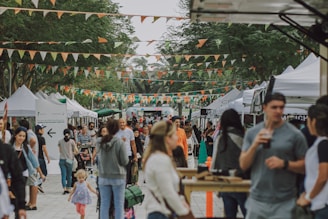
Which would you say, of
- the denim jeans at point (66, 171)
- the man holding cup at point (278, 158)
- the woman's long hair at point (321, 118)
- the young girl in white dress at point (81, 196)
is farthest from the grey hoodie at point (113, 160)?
the denim jeans at point (66, 171)

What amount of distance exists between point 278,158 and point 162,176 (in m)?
1.02

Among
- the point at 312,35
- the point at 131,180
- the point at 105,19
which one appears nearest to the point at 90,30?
the point at 105,19

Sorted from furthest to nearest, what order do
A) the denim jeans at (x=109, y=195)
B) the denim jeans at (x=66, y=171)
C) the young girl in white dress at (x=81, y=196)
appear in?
1. the denim jeans at (x=66, y=171)
2. the young girl in white dress at (x=81, y=196)
3. the denim jeans at (x=109, y=195)

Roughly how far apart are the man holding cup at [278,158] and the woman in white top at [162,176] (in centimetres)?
67

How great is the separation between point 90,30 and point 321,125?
78.3 ft

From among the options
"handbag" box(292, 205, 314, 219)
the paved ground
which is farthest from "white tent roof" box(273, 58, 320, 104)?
"handbag" box(292, 205, 314, 219)

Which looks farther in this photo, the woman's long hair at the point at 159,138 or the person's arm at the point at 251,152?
the woman's long hair at the point at 159,138

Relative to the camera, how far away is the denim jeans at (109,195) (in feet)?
33.2

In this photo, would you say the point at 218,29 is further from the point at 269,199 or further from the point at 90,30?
the point at 269,199

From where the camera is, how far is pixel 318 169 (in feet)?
19.0

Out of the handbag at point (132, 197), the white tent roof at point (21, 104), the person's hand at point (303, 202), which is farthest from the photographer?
the white tent roof at point (21, 104)

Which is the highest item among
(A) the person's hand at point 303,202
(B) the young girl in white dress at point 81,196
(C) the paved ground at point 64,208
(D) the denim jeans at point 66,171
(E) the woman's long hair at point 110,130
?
(E) the woman's long hair at point 110,130

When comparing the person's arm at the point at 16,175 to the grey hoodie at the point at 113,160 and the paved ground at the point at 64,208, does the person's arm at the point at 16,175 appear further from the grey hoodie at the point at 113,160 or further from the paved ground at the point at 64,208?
the paved ground at the point at 64,208

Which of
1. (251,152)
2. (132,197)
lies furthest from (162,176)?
(132,197)
